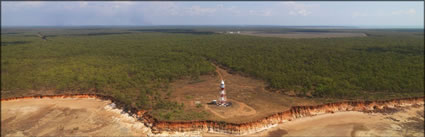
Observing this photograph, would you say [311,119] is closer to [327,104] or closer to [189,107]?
[327,104]

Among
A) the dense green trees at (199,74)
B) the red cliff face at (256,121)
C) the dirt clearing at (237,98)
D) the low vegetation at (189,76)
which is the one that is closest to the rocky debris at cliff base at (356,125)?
the red cliff face at (256,121)

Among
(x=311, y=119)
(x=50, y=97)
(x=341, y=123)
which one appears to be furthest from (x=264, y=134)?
(x=50, y=97)

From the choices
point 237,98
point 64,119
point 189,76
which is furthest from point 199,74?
point 64,119

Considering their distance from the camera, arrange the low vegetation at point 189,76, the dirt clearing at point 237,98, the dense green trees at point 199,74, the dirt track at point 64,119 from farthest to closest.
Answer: the dense green trees at point 199,74, the low vegetation at point 189,76, the dirt clearing at point 237,98, the dirt track at point 64,119

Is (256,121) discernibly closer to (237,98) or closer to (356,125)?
(237,98)

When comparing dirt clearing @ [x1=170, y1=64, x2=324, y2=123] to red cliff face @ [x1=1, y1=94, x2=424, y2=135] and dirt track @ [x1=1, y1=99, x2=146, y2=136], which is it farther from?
dirt track @ [x1=1, y1=99, x2=146, y2=136]

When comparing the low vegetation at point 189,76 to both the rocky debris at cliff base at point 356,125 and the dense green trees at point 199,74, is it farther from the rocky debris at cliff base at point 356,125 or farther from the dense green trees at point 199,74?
the rocky debris at cliff base at point 356,125

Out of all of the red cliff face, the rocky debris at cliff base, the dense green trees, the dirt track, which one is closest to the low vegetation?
the dense green trees
